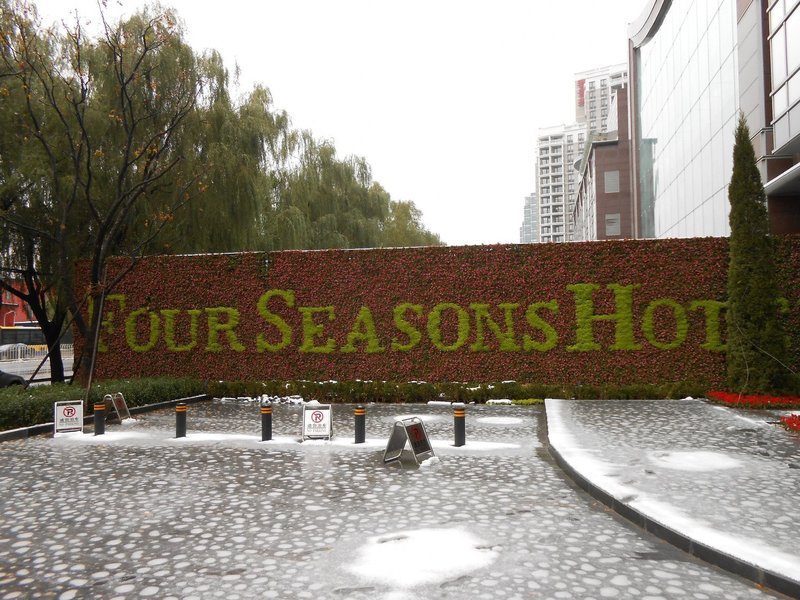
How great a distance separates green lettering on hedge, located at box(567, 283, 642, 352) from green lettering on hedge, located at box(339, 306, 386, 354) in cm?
524

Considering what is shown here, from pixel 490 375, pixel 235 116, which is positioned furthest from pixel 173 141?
pixel 490 375

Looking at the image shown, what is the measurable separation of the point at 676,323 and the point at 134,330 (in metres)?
15.3

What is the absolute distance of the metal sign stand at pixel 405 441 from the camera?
27.4 ft

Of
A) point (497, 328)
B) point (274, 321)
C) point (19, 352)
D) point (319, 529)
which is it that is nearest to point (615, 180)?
point (497, 328)

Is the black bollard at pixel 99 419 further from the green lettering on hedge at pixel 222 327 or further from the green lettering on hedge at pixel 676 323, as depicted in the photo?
the green lettering on hedge at pixel 676 323

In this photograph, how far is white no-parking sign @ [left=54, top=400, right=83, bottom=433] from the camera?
10.9 m

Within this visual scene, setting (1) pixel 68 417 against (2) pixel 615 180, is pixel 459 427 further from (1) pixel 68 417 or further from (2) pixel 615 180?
(2) pixel 615 180

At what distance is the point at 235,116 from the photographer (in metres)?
20.9

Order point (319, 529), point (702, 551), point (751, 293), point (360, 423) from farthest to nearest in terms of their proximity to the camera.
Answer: point (751, 293) → point (360, 423) → point (319, 529) → point (702, 551)


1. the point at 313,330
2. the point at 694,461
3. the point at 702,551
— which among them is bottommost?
the point at 702,551

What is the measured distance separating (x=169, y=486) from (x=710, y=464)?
262 inches

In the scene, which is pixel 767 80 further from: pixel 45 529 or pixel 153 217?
pixel 45 529

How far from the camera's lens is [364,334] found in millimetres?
17188

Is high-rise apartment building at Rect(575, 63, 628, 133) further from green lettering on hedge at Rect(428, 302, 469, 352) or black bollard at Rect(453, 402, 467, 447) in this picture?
black bollard at Rect(453, 402, 467, 447)
